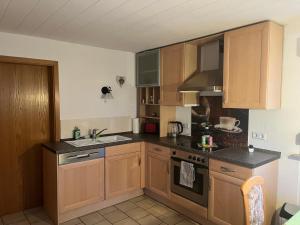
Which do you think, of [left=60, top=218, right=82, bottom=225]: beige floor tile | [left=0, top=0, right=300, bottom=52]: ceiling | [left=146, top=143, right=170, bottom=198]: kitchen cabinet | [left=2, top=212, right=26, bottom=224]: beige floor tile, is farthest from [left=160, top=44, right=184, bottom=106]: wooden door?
[left=2, top=212, right=26, bottom=224]: beige floor tile

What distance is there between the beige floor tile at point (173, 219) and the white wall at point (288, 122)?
113 centimetres

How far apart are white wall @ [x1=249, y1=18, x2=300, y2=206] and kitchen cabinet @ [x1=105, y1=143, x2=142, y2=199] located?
1.73 metres

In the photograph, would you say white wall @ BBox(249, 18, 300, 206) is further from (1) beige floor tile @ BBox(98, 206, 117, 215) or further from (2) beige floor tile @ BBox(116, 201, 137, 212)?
(1) beige floor tile @ BBox(98, 206, 117, 215)

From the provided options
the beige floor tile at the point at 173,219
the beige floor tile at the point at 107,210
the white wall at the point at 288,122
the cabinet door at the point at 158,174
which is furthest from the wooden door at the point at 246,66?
the beige floor tile at the point at 107,210

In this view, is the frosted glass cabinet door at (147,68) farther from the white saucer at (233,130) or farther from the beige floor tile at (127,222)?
the beige floor tile at (127,222)

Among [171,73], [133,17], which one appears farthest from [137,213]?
[133,17]

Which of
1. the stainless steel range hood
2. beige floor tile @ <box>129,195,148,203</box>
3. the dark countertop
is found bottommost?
beige floor tile @ <box>129,195,148,203</box>

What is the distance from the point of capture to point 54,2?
6.05 ft

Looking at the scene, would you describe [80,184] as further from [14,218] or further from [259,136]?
[259,136]

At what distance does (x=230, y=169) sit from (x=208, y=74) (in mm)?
1195

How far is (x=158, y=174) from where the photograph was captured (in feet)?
10.3

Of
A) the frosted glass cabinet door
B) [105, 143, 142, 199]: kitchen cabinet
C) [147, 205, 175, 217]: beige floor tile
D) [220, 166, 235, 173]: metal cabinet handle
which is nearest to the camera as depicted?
[220, 166, 235, 173]: metal cabinet handle

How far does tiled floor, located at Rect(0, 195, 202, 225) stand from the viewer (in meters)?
2.70

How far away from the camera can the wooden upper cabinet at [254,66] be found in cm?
224
